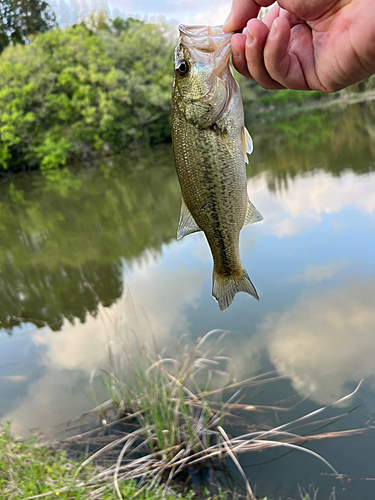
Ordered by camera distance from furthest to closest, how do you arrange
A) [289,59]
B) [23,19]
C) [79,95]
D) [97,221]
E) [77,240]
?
[23,19] < [79,95] < [97,221] < [77,240] < [289,59]

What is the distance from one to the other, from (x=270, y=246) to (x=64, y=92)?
28478 mm

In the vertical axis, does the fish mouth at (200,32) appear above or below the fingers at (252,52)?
above

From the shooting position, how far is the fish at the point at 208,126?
187cm

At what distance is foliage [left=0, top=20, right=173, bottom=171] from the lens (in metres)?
29.5

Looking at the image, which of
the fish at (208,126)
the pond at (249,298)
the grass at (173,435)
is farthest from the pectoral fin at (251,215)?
the pond at (249,298)

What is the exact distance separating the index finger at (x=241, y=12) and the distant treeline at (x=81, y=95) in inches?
1227

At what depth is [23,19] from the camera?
41.8 m

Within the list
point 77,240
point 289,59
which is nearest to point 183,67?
point 289,59

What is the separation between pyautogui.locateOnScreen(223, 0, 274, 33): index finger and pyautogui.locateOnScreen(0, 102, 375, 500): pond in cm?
331

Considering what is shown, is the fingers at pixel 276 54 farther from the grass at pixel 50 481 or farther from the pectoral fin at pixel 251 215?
the grass at pixel 50 481

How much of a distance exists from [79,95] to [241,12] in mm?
32668

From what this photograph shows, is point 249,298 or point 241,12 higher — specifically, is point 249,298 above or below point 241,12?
below

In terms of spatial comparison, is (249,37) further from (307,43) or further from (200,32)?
(307,43)

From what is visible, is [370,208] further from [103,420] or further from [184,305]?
[103,420]
